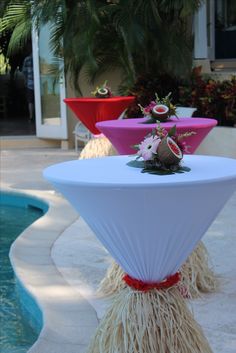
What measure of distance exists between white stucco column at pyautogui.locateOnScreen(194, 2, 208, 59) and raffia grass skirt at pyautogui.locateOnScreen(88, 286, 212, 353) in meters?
7.77

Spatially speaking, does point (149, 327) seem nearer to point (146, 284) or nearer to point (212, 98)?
point (146, 284)

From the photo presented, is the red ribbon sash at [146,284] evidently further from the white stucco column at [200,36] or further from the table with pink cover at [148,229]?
the white stucco column at [200,36]

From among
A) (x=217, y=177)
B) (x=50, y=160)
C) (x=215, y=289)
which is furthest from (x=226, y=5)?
(x=217, y=177)

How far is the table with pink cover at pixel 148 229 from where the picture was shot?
8.14 ft

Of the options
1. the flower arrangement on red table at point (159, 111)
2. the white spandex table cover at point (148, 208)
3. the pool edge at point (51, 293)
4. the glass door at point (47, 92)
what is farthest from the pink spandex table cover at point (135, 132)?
the glass door at point (47, 92)

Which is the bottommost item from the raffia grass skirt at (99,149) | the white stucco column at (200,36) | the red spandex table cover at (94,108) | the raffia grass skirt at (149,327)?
the raffia grass skirt at (149,327)

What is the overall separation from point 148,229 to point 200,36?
7.98 metres

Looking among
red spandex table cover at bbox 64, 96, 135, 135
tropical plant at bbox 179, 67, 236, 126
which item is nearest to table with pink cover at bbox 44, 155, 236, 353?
red spandex table cover at bbox 64, 96, 135, 135

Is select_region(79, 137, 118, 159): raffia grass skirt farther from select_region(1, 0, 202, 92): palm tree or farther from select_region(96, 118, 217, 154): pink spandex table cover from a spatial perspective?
select_region(1, 0, 202, 92): palm tree

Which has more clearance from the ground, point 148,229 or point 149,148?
point 149,148

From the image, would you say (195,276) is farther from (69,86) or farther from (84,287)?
(69,86)

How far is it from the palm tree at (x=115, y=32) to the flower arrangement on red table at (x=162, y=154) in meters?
6.18

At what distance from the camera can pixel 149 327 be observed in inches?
106

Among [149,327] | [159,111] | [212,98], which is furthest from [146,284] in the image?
[212,98]
